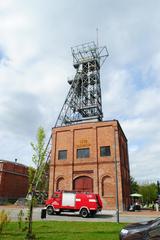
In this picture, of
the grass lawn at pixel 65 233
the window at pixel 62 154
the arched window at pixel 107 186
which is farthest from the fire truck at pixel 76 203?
the window at pixel 62 154

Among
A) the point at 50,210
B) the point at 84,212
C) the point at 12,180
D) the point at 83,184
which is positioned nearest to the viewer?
the point at 84,212

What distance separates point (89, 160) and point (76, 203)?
9.71 metres

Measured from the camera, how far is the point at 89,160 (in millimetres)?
31484

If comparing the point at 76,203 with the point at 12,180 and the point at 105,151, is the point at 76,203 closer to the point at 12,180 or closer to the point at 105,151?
the point at 105,151

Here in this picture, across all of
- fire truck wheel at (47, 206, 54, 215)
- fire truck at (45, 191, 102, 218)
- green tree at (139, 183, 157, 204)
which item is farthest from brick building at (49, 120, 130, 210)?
green tree at (139, 183, 157, 204)

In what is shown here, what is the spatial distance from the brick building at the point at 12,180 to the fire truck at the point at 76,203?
20452mm

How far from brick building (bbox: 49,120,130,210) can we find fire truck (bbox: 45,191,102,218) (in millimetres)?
7049

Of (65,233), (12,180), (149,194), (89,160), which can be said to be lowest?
(149,194)

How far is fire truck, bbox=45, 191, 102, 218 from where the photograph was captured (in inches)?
846

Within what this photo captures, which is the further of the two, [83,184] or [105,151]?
A: [105,151]

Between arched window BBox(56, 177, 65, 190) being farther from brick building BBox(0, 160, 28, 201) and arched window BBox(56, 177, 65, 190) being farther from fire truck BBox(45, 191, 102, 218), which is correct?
brick building BBox(0, 160, 28, 201)

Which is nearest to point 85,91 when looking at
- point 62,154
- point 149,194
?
point 62,154

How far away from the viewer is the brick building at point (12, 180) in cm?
4088

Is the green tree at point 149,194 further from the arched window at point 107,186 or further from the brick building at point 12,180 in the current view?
the arched window at point 107,186
